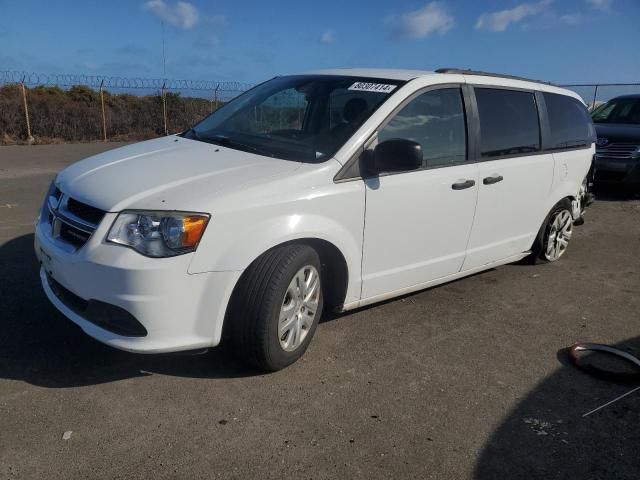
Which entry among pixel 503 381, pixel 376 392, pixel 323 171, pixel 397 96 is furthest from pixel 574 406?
pixel 397 96

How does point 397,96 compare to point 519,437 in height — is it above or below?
above

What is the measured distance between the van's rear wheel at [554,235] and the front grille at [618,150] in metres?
4.90

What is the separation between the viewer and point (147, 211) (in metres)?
2.95

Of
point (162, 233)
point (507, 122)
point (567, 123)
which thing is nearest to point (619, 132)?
point (567, 123)

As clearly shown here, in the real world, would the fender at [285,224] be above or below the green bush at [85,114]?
below

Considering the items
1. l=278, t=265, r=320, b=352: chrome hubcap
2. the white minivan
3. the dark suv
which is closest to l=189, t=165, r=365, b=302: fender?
the white minivan

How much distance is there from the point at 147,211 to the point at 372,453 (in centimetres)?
166

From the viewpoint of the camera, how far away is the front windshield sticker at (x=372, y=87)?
3.96 metres

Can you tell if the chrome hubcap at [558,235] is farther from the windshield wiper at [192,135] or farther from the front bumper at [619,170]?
the front bumper at [619,170]

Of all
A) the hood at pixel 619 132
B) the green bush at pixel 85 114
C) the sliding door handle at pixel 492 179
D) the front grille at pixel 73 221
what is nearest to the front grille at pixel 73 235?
the front grille at pixel 73 221

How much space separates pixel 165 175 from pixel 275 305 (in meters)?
0.99

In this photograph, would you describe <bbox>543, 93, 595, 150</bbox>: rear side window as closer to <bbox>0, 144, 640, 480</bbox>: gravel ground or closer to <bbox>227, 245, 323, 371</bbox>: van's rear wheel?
<bbox>0, 144, 640, 480</bbox>: gravel ground

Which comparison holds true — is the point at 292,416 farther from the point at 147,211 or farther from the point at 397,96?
the point at 397,96

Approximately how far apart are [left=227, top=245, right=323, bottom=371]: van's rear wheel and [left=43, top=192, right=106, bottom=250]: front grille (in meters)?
0.87
